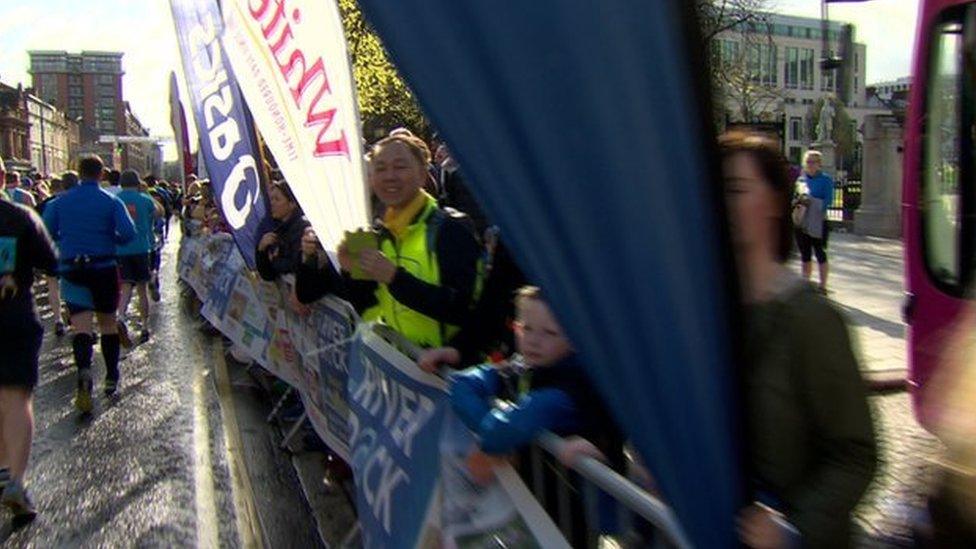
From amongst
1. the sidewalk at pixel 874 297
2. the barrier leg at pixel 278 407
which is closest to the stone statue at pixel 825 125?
the sidewalk at pixel 874 297

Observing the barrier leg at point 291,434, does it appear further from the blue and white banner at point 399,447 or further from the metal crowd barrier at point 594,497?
the metal crowd barrier at point 594,497

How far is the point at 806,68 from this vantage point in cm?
5244

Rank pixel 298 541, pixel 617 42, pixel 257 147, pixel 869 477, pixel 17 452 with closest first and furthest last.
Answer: pixel 617 42
pixel 869 477
pixel 298 541
pixel 17 452
pixel 257 147

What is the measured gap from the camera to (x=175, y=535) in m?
4.84

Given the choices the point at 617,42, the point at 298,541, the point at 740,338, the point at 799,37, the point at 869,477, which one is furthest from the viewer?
the point at 799,37

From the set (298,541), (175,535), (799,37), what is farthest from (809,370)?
(799,37)

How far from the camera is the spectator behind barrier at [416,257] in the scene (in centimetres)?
370

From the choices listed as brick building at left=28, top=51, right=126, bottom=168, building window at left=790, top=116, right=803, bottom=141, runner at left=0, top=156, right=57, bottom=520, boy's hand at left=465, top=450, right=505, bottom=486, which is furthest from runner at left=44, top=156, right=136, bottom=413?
brick building at left=28, top=51, right=126, bottom=168

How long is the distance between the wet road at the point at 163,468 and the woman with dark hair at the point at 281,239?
125 centimetres

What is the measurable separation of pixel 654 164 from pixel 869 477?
87cm

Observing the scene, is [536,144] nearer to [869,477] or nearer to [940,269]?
[869,477]

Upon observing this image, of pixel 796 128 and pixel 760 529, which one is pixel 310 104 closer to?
pixel 760 529

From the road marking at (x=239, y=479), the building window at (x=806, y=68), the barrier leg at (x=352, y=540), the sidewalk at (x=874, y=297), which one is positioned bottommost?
the road marking at (x=239, y=479)

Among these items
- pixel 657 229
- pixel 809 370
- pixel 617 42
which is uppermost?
pixel 617 42
